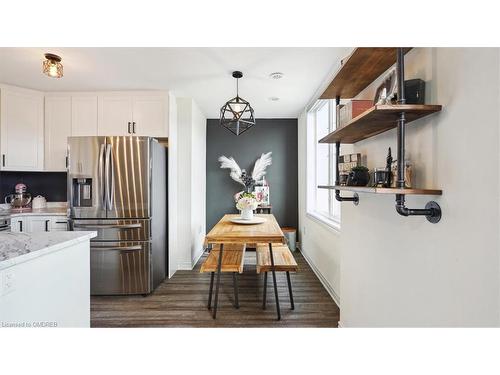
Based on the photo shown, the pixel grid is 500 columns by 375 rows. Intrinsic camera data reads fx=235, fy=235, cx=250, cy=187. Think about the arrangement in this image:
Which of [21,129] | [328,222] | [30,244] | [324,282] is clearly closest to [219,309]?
[324,282]

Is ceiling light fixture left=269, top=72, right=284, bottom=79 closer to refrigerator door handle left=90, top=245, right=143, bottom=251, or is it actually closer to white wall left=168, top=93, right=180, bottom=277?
white wall left=168, top=93, right=180, bottom=277

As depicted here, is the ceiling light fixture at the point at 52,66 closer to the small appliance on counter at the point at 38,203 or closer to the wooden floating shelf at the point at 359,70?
the small appliance on counter at the point at 38,203

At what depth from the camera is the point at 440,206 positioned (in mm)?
847

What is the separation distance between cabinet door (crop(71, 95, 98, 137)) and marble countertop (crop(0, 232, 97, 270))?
2.20m

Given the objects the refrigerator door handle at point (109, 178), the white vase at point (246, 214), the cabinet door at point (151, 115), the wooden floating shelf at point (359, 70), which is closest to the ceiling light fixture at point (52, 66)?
the refrigerator door handle at point (109, 178)

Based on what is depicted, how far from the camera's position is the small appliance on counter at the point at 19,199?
9.96 ft

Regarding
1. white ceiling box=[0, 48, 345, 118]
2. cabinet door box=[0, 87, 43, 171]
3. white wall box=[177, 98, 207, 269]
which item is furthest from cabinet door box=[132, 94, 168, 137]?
cabinet door box=[0, 87, 43, 171]

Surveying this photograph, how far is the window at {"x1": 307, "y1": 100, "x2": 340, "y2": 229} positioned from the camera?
10.2 feet

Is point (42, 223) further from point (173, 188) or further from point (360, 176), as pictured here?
point (360, 176)

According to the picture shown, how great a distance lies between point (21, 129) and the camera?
2914 millimetres

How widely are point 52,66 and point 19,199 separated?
6.48 feet

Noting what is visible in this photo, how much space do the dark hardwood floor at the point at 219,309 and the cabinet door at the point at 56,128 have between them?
186cm

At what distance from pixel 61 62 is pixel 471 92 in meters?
3.12
